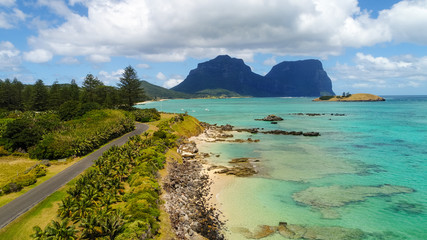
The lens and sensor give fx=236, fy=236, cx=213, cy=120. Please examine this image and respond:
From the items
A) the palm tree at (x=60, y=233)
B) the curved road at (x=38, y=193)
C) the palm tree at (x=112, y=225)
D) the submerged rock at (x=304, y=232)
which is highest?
the palm tree at (x=112, y=225)

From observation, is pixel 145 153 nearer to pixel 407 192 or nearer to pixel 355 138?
pixel 407 192

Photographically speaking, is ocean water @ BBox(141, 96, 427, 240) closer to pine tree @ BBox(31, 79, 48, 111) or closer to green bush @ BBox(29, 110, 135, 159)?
green bush @ BBox(29, 110, 135, 159)

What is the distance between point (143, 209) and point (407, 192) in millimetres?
33069

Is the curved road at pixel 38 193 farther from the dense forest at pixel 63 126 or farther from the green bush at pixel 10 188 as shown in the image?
the dense forest at pixel 63 126

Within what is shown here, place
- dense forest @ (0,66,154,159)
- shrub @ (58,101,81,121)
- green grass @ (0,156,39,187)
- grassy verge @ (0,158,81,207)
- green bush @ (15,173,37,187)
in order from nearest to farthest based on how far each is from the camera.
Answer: grassy verge @ (0,158,81,207), green bush @ (15,173,37,187), green grass @ (0,156,39,187), dense forest @ (0,66,154,159), shrub @ (58,101,81,121)

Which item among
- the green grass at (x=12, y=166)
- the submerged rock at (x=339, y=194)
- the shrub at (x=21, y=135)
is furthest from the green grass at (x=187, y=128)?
the submerged rock at (x=339, y=194)

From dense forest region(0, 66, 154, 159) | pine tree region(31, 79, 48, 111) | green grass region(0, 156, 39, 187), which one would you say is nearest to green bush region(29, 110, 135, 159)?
dense forest region(0, 66, 154, 159)

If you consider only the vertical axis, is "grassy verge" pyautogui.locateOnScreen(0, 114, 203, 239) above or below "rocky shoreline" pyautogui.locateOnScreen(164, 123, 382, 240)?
above

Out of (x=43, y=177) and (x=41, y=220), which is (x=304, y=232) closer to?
(x=41, y=220)

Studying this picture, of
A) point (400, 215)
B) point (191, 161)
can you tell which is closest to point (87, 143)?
point (191, 161)

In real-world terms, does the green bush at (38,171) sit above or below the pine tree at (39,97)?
below

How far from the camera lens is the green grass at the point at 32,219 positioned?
61.7 ft

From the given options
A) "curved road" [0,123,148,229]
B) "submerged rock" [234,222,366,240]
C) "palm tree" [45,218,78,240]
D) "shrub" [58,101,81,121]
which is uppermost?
"shrub" [58,101,81,121]

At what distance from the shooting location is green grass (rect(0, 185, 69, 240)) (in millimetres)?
18792
